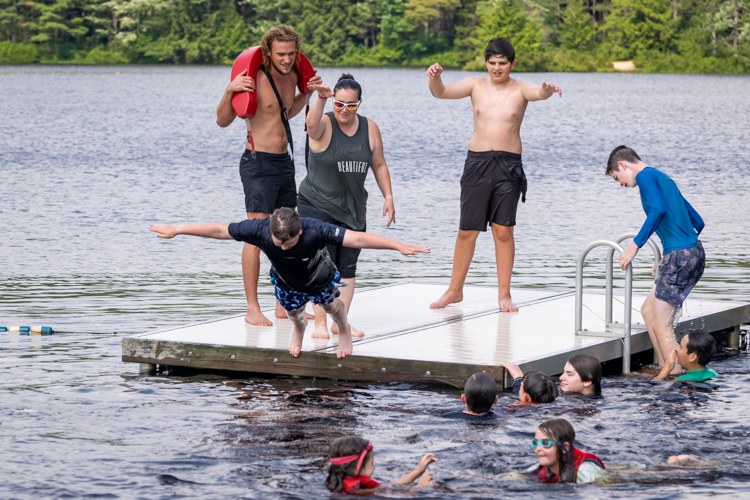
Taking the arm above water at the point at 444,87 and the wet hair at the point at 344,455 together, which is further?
the arm above water at the point at 444,87

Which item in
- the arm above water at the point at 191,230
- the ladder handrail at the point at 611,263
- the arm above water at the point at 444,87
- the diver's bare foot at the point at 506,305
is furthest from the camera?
the diver's bare foot at the point at 506,305

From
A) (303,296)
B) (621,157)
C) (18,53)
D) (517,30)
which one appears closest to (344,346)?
(303,296)

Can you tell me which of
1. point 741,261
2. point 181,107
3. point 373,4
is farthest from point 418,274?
point 373,4

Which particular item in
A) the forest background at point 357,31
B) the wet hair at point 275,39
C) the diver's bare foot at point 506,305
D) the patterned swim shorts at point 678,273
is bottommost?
the diver's bare foot at point 506,305

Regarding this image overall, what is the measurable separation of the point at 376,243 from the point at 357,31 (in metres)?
99.1

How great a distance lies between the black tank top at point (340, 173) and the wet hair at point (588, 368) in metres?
2.10

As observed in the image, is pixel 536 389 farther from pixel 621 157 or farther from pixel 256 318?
pixel 256 318

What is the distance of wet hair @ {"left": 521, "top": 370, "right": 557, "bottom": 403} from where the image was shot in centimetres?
788

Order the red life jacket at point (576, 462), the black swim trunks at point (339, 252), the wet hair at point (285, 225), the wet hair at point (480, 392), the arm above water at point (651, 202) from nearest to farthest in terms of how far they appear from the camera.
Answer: the red life jacket at point (576, 462) < the wet hair at point (285, 225) < the wet hair at point (480, 392) < the arm above water at point (651, 202) < the black swim trunks at point (339, 252)

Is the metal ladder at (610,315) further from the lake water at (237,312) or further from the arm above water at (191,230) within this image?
the arm above water at (191,230)

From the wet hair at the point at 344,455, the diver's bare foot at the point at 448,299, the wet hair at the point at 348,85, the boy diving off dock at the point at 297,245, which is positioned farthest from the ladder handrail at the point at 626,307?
the wet hair at the point at 344,455

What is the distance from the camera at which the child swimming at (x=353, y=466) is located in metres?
6.28

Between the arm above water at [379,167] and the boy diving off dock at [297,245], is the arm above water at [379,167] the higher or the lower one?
the higher one

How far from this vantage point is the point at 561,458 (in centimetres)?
652
